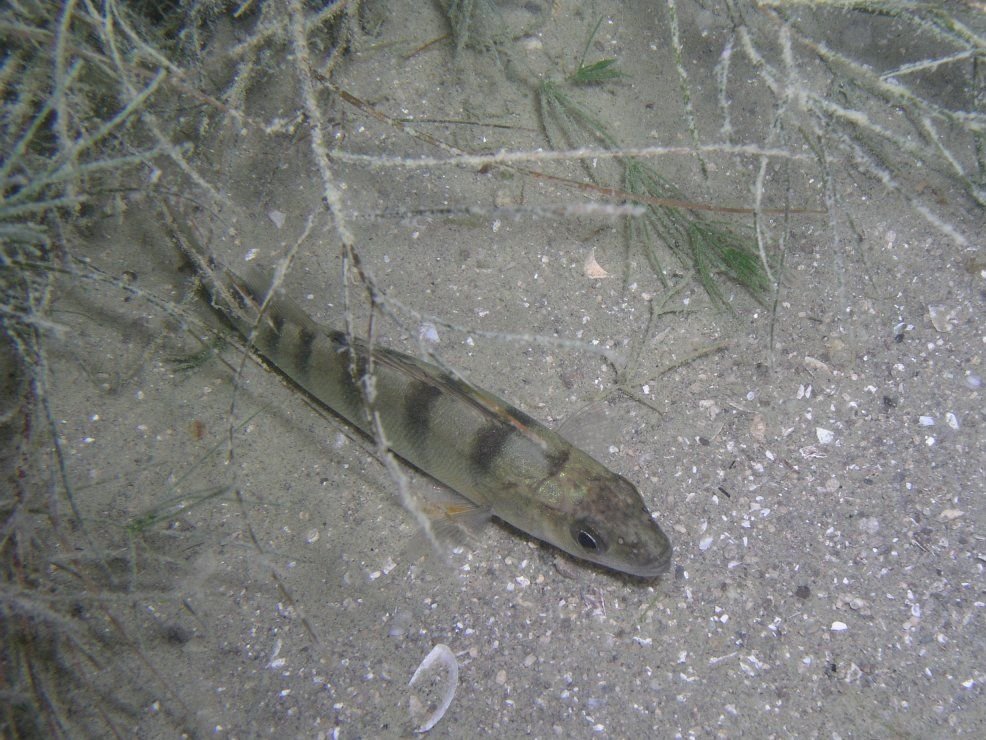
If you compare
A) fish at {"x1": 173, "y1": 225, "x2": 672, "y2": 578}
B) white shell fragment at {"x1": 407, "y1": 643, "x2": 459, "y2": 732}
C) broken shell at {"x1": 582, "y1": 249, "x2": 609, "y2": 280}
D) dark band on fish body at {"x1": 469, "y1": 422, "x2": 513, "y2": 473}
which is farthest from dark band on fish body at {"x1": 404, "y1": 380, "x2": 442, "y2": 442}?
broken shell at {"x1": 582, "y1": 249, "x2": 609, "y2": 280}

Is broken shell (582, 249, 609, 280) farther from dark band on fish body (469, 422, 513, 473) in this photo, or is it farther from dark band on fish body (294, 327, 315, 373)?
dark band on fish body (294, 327, 315, 373)

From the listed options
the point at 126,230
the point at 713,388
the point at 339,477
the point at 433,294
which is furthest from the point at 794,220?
the point at 126,230

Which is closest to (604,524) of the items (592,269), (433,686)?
(433,686)

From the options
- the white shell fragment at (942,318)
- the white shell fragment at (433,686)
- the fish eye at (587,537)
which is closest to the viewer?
the white shell fragment at (433,686)

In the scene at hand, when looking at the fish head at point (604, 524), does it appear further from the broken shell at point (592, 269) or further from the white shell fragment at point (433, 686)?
the broken shell at point (592, 269)

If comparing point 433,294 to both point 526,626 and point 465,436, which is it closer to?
point 465,436

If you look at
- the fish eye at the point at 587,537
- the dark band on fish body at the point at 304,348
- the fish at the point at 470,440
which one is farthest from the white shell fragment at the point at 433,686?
the dark band on fish body at the point at 304,348
